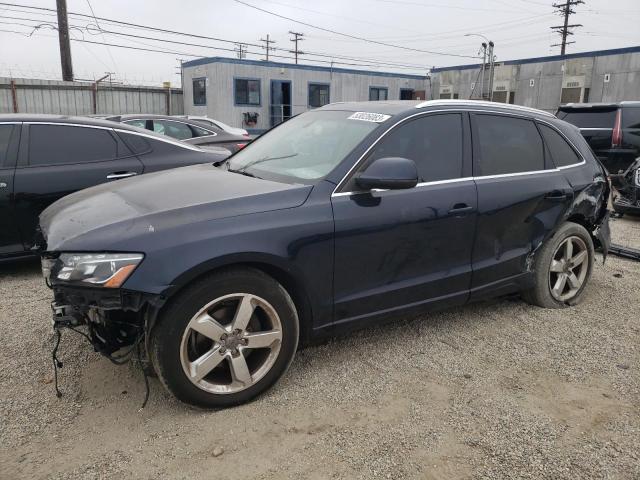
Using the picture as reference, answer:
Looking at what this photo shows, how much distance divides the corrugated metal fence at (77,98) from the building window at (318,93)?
761 centimetres

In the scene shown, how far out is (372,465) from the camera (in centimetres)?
248

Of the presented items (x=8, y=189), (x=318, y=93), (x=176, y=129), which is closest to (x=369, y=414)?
(x=8, y=189)

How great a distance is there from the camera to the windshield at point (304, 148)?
→ 330 cm

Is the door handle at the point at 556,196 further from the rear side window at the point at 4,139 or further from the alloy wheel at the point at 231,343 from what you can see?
the rear side window at the point at 4,139

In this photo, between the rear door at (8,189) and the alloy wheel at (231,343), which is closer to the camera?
the alloy wheel at (231,343)

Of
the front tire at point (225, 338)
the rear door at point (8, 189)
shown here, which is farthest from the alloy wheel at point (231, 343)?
the rear door at point (8, 189)

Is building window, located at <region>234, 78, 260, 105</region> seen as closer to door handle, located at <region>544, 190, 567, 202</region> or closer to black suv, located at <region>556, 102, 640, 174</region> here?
black suv, located at <region>556, 102, 640, 174</region>

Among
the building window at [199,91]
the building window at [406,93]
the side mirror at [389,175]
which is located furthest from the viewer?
the building window at [406,93]

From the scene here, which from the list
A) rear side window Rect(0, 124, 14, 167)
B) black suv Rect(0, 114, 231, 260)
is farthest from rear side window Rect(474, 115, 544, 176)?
rear side window Rect(0, 124, 14, 167)

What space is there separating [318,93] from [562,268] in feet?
87.9

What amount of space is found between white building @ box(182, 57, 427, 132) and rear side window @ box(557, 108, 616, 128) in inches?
711

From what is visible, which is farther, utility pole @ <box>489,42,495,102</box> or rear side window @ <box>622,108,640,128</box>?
utility pole @ <box>489,42,495,102</box>

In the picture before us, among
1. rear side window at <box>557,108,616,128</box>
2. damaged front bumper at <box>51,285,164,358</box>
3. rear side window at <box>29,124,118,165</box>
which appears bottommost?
damaged front bumper at <box>51,285,164,358</box>

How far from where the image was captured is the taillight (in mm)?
10180
